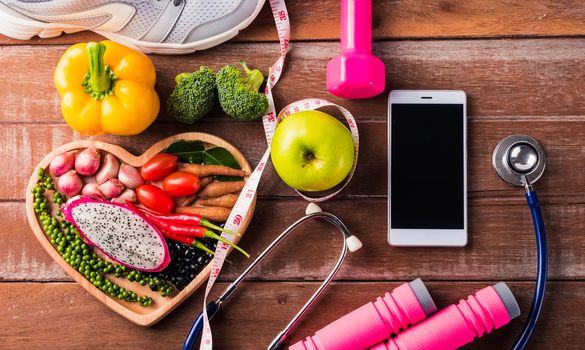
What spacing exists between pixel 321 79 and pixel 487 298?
27.0 inches

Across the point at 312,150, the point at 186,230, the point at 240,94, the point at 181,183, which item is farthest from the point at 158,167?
the point at 312,150

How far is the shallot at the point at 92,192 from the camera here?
1530 millimetres

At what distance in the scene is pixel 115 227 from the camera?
1516 millimetres

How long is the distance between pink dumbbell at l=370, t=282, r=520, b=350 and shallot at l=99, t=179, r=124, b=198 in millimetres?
751

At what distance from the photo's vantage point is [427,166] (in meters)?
1.53

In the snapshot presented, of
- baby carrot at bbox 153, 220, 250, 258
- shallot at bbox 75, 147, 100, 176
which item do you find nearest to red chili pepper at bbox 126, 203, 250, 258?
baby carrot at bbox 153, 220, 250, 258

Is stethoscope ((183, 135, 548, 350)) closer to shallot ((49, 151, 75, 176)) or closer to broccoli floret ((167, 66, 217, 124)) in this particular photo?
broccoli floret ((167, 66, 217, 124))

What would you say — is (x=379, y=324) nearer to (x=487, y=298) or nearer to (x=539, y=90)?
(x=487, y=298)

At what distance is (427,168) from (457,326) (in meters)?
0.39

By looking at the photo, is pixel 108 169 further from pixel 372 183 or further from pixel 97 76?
pixel 372 183

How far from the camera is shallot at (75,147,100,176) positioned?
1.52 meters

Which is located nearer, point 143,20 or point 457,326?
point 457,326

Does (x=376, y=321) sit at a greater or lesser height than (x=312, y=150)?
lesser

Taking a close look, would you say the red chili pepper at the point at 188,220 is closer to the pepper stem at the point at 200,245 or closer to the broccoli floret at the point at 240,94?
the pepper stem at the point at 200,245
